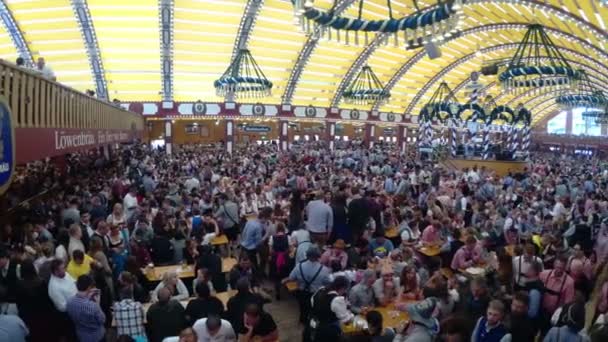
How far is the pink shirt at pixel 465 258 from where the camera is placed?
6363 mm

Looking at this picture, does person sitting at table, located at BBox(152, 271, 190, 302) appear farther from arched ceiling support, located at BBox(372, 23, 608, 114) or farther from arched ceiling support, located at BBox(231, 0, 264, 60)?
arched ceiling support, located at BBox(372, 23, 608, 114)

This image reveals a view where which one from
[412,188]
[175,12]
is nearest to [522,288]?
[412,188]

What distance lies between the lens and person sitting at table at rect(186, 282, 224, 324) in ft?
14.6

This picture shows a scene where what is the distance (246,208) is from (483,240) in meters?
4.74

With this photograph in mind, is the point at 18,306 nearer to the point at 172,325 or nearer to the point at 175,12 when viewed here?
the point at 172,325

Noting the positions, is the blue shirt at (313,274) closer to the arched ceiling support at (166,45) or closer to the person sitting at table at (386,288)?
the person sitting at table at (386,288)

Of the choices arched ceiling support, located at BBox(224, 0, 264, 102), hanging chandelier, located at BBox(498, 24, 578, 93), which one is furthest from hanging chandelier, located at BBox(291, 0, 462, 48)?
arched ceiling support, located at BBox(224, 0, 264, 102)

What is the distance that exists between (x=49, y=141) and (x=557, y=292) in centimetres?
707

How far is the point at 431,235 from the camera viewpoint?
7.50 meters

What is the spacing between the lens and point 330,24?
30.7 feet

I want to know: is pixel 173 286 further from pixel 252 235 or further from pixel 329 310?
pixel 252 235

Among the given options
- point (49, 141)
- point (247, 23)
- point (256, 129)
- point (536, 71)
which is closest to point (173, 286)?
point (49, 141)

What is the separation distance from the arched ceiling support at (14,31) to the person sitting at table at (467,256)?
2358 centimetres

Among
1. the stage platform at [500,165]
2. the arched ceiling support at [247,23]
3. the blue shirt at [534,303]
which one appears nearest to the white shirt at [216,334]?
the blue shirt at [534,303]
